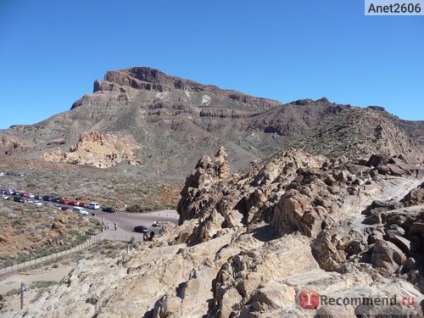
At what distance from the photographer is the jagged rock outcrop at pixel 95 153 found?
88812 millimetres

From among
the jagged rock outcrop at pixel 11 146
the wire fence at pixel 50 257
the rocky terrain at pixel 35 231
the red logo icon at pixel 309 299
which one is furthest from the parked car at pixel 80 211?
the jagged rock outcrop at pixel 11 146

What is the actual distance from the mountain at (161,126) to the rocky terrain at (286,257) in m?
56.6

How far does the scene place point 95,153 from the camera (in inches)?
3647

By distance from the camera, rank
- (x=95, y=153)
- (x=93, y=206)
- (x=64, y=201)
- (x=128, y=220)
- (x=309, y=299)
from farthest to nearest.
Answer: (x=95, y=153) → (x=64, y=201) → (x=93, y=206) → (x=128, y=220) → (x=309, y=299)

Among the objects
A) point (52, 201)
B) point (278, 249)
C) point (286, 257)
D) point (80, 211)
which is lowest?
point (80, 211)

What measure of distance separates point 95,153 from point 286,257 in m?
88.1

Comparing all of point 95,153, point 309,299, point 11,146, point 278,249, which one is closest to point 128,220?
point 278,249

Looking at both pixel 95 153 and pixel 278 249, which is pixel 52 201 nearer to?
pixel 95 153

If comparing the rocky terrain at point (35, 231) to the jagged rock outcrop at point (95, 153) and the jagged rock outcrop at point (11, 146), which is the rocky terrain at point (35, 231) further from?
the jagged rock outcrop at point (11, 146)

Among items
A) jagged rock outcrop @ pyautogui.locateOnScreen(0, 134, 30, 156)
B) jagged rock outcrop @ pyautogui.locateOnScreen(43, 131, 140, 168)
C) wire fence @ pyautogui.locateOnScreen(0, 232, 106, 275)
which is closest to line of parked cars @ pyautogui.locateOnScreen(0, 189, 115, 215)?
wire fence @ pyautogui.locateOnScreen(0, 232, 106, 275)

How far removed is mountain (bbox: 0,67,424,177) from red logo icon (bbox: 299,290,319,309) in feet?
206

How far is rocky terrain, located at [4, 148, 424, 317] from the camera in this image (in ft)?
23.7

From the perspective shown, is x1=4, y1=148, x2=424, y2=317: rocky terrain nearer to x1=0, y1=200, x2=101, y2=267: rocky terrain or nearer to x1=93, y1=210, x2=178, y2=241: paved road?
x1=0, y1=200, x2=101, y2=267: rocky terrain

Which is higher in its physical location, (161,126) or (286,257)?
(161,126)
